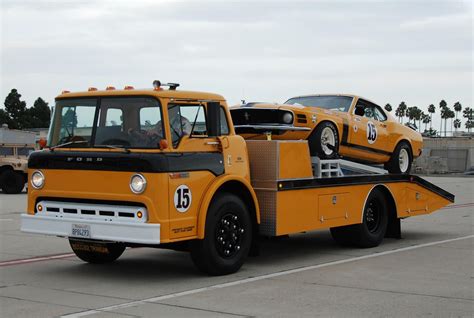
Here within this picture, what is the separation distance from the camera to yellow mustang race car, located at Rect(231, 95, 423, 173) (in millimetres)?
11273

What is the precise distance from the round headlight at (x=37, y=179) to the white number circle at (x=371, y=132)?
591 centimetres

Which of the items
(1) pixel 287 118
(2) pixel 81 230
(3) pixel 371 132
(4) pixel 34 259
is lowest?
(4) pixel 34 259

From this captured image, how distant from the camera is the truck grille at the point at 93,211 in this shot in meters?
8.55

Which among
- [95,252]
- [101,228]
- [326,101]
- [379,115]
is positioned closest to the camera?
[101,228]

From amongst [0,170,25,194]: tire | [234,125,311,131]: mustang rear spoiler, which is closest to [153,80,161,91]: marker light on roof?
[234,125,311,131]: mustang rear spoiler

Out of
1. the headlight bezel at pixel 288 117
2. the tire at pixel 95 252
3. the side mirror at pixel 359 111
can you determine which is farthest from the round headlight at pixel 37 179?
the side mirror at pixel 359 111

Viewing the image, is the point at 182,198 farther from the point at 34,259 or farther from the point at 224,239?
the point at 34,259

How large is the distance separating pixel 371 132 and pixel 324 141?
1.51m

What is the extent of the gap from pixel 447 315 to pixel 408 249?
4.96 meters

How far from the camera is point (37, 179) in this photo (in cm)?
928

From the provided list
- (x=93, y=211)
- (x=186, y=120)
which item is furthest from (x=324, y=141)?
(x=93, y=211)

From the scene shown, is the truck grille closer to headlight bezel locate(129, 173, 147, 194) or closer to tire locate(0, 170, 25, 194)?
headlight bezel locate(129, 173, 147, 194)

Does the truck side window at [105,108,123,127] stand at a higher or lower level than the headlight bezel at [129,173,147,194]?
higher

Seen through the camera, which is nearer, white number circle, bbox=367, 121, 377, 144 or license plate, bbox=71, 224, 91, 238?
license plate, bbox=71, 224, 91, 238
